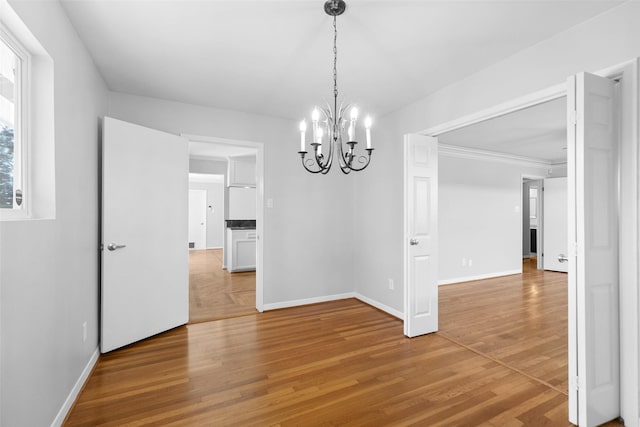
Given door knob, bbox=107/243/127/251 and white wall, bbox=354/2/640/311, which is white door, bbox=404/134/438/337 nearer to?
white wall, bbox=354/2/640/311

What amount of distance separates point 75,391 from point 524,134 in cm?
611

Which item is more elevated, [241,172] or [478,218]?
[241,172]

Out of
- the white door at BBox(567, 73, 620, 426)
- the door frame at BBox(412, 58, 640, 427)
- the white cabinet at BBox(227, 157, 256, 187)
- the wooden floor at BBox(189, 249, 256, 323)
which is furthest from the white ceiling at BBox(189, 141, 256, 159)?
the door frame at BBox(412, 58, 640, 427)

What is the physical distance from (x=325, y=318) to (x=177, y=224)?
2.01m

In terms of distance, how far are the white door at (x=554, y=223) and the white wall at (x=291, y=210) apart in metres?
5.11

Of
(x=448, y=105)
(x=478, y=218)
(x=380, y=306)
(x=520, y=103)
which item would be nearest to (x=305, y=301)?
(x=380, y=306)

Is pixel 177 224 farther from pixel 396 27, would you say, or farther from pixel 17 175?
pixel 396 27

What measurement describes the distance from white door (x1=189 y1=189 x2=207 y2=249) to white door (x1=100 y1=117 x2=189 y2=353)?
7582 mm

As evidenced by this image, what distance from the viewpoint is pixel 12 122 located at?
1.50 m

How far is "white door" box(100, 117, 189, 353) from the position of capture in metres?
2.62

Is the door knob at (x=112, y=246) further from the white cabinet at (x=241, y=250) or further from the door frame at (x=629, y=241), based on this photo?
the door frame at (x=629, y=241)

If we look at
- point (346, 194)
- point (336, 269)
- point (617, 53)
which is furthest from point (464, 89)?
point (336, 269)

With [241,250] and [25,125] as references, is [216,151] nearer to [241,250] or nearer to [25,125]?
[241,250]

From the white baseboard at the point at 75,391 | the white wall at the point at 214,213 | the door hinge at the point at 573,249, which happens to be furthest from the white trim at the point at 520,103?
the white wall at the point at 214,213
